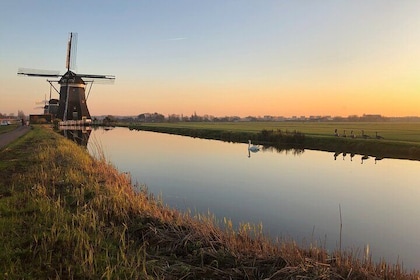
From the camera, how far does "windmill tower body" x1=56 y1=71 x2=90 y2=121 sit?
148ft

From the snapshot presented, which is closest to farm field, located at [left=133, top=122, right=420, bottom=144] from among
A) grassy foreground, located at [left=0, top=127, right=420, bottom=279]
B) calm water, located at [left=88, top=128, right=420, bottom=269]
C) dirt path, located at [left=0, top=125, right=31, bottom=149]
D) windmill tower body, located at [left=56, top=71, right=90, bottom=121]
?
calm water, located at [left=88, top=128, right=420, bottom=269]

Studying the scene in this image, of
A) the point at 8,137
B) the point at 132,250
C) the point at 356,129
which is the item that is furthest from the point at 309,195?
the point at 356,129

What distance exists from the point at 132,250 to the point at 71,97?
149 feet

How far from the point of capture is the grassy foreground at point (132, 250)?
366 cm

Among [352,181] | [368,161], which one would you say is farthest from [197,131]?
[352,181]

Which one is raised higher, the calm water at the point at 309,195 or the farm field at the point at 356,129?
the farm field at the point at 356,129

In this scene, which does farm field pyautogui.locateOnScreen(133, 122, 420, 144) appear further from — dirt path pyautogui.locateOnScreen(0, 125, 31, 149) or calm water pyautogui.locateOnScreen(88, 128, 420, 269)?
dirt path pyautogui.locateOnScreen(0, 125, 31, 149)

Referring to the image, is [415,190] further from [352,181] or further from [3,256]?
[3,256]

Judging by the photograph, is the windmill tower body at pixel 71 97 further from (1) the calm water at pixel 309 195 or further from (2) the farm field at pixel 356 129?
(1) the calm water at pixel 309 195

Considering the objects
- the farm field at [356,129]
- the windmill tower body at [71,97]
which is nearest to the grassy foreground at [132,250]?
the farm field at [356,129]

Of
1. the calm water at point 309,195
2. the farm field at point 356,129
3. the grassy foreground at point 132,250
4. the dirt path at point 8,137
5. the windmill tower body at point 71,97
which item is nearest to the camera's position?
the grassy foreground at point 132,250

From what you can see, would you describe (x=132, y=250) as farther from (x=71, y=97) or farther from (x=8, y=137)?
(x=71, y=97)

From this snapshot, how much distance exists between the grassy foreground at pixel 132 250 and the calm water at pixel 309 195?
244 centimetres

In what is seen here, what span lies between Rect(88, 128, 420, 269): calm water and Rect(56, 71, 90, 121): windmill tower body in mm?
29344
